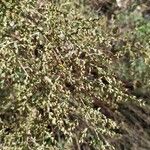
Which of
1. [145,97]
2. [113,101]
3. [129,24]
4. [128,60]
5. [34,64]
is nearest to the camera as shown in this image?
[34,64]

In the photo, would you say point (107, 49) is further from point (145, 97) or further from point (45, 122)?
point (45, 122)

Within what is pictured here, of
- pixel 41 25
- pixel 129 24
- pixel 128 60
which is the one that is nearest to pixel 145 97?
pixel 128 60

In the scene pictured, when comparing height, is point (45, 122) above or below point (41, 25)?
below

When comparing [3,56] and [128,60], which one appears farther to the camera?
[128,60]

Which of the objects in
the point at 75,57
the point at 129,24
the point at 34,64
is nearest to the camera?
the point at 34,64

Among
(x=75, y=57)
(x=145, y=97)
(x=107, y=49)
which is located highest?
(x=75, y=57)

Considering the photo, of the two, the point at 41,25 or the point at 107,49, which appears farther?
the point at 107,49

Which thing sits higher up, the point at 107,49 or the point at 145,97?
the point at 107,49

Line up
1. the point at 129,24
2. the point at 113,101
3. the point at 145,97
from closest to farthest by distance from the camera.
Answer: the point at 113,101 → the point at 145,97 → the point at 129,24

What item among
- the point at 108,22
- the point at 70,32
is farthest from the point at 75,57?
Result: the point at 108,22

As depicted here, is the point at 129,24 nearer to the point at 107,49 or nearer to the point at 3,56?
the point at 107,49
